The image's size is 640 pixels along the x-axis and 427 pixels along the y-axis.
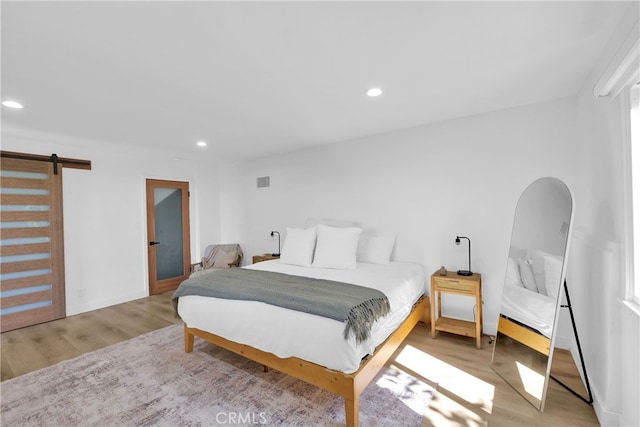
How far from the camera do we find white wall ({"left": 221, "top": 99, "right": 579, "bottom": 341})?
2674mm

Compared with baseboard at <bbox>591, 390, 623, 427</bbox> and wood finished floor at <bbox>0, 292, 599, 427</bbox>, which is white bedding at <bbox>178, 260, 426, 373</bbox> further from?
baseboard at <bbox>591, 390, 623, 427</bbox>

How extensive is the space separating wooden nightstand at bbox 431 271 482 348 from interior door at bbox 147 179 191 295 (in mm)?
4285

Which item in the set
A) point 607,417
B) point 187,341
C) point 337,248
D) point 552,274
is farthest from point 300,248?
point 607,417

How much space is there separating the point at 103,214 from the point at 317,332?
3.99m

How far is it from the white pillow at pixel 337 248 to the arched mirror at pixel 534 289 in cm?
150

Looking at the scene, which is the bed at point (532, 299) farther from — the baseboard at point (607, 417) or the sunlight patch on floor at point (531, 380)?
the baseboard at point (607, 417)

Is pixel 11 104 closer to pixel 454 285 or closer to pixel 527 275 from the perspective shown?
pixel 454 285

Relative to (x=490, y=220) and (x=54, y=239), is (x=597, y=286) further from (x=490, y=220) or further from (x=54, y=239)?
(x=54, y=239)

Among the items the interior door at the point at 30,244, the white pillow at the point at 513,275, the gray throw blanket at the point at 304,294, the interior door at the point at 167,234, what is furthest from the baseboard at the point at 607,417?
the interior door at the point at 30,244

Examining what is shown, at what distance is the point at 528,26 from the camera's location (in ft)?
5.04

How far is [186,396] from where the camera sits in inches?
79.4

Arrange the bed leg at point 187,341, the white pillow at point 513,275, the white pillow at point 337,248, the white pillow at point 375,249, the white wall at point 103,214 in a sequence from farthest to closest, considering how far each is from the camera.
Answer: the white wall at point 103,214 → the white pillow at point 375,249 → the white pillow at point 337,248 → the bed leg at point 187,341 → the white pillow at point 513,275

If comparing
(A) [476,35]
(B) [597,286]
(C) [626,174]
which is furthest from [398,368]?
(A) [476,35]

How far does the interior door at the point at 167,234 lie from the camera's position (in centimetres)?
459
